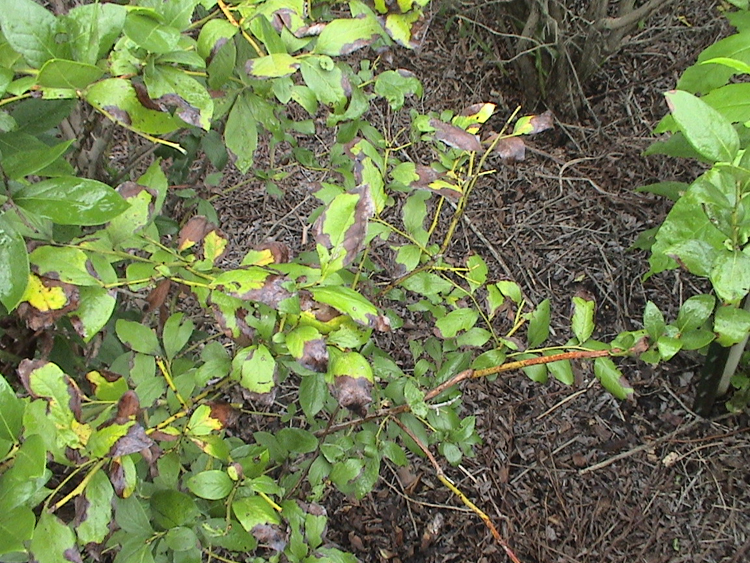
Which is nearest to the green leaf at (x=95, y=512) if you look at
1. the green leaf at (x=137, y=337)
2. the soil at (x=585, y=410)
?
the green leaf at (x=137, y=337)

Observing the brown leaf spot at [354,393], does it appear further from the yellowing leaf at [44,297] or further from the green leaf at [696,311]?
the green leaf at [696,311]

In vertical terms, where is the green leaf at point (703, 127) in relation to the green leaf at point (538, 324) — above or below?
above

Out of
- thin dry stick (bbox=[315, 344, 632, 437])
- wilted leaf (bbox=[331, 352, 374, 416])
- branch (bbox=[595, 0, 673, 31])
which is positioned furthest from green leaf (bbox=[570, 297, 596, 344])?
branch (bbox=[595, 0, 673, 31])

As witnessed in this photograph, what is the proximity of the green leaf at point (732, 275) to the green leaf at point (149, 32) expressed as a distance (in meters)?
0.68

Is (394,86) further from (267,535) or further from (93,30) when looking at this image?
(267,535)

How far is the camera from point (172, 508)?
96 cm

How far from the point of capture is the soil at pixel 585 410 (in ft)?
6.20

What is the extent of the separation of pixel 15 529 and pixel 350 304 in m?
0.42

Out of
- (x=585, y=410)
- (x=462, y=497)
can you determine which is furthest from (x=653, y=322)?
(x=585, y=410)

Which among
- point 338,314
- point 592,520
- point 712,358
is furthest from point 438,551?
point 338,314

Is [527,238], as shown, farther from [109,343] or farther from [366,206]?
[366,206]

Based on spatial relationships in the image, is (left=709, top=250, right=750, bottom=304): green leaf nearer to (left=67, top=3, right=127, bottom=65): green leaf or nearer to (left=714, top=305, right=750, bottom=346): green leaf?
(left=714, top=305, right=750, bottom=346): green leaf

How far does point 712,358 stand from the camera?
1.83m

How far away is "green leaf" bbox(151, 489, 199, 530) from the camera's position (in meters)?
0.96
